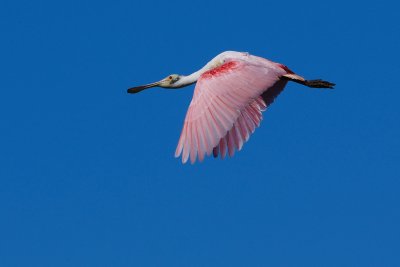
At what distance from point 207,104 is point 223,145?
2.09 ft

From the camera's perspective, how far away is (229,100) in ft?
47.6

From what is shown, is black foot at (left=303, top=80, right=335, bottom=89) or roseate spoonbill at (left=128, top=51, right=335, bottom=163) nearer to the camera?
roseate spoonbill at (left=128, top=51, right=335, bottom=163)

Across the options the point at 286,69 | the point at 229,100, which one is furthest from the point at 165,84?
the point at 229,100

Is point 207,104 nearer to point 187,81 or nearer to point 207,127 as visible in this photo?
point 207,127

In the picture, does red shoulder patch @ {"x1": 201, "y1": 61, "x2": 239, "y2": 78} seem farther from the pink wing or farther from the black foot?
the black foot

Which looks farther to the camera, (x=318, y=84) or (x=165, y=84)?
(x=165, y=84)

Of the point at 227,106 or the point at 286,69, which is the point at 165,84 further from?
the point at 227,106

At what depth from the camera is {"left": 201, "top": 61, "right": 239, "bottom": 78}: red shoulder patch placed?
15172 mm

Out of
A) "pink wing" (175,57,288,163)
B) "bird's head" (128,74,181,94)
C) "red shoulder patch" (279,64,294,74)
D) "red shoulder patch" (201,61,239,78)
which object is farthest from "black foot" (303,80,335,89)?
"bird's head" (128,74,181,94)

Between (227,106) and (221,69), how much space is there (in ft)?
3.52

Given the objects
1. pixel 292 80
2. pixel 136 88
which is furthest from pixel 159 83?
pixel 292 80

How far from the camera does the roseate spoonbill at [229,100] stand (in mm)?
13734

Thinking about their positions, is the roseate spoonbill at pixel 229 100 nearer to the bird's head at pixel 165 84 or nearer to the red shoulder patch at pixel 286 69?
the red shoulder patch at pixel 286 69

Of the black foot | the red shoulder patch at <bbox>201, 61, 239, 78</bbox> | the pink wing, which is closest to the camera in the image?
the pink wing
